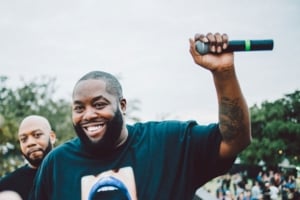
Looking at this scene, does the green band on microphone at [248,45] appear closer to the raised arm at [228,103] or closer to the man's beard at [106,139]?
the raised arm at [228,103]

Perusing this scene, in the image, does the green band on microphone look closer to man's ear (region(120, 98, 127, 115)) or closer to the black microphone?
the black microphone

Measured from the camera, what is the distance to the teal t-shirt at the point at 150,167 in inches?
81.7

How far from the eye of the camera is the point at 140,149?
7.30ft

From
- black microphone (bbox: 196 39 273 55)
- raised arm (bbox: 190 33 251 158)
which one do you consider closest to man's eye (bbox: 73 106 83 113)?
raised arm (bbox: 190 33 251 158)

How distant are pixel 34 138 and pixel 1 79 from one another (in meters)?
45.5

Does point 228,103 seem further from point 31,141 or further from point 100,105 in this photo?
point 31,141

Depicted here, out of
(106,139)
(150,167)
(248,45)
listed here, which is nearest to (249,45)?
(248,45)

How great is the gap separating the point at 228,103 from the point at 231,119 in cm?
8

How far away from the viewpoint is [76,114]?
7.46 feet

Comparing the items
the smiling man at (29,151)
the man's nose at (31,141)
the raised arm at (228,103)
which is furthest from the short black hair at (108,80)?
the man's nose at (31,141)

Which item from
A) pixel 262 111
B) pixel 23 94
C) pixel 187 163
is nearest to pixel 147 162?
pixel 187 163

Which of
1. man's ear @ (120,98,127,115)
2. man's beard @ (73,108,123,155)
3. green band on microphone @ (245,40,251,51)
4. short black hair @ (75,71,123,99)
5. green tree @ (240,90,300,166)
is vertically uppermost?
green band on microphone @ (245,40,251,51)

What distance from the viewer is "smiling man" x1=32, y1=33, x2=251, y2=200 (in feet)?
6.48

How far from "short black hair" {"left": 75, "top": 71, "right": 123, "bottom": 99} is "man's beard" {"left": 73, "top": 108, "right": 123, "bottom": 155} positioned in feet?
0.55
